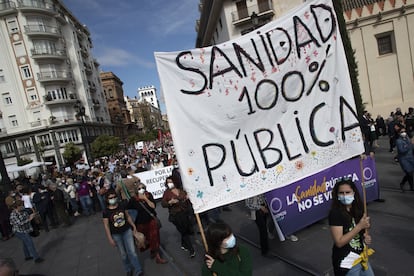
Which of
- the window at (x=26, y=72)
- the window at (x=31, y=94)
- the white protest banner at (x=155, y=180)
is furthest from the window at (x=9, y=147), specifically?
the white protest banner at (x=155, y=180)

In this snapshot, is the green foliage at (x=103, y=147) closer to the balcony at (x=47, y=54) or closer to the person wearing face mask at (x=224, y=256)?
the balcony at (x=47, y=54)

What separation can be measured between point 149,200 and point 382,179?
6382 mm

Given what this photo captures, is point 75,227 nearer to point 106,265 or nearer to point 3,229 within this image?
point 3,229

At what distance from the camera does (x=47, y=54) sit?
37281mm

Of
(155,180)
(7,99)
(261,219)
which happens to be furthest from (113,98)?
(261,219)

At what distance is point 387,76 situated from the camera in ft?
75.3

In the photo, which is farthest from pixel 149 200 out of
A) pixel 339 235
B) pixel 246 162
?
pixel 339 235

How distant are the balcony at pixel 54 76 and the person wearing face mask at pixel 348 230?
4262 cm

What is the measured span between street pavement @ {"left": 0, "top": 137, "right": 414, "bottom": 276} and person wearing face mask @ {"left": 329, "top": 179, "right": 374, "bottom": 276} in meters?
1.45

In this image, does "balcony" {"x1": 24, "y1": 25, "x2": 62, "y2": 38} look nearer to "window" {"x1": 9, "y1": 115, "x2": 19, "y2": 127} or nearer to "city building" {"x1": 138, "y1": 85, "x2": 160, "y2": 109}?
"window" {"x1": 9, "y1": 115, "x2": 19, "y2": 127}

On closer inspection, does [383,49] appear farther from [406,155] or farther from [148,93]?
[148,93]

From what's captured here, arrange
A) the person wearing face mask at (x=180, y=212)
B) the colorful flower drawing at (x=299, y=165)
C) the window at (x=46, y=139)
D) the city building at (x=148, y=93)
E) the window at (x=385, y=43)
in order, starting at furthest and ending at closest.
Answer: the city building at (x=148, y=93) → the window at (x=46, y=139) → the window at (x=385, y=43) → the person wearing face mask at (x=180, y=212) → the colorful flower drawing at (x=299, y=165)

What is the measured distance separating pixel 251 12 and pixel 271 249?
960 inches

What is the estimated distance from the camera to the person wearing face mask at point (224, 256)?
225 cm
